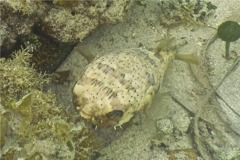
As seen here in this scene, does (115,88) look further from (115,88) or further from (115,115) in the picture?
(115,115)

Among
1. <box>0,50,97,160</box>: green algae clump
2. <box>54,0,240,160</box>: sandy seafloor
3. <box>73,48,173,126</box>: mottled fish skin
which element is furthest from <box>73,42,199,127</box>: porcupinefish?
<box>54,0,240,160</box>: sandy seafloor

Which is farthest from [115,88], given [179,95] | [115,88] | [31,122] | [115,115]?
[179,95]

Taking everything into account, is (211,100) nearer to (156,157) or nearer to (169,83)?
(169,83)

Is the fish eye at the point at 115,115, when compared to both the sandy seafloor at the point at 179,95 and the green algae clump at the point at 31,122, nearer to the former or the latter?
the green algae clump at the point at 31,122

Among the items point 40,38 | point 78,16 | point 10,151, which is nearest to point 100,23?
point 78,16

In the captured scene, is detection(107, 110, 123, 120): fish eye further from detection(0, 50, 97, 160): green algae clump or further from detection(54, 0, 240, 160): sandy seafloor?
detection(54, 0, 240, 160): sandy seafloor

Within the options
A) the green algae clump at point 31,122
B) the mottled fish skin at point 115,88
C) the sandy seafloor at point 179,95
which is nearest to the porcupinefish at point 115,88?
the mottled fish skin at point 115,88
